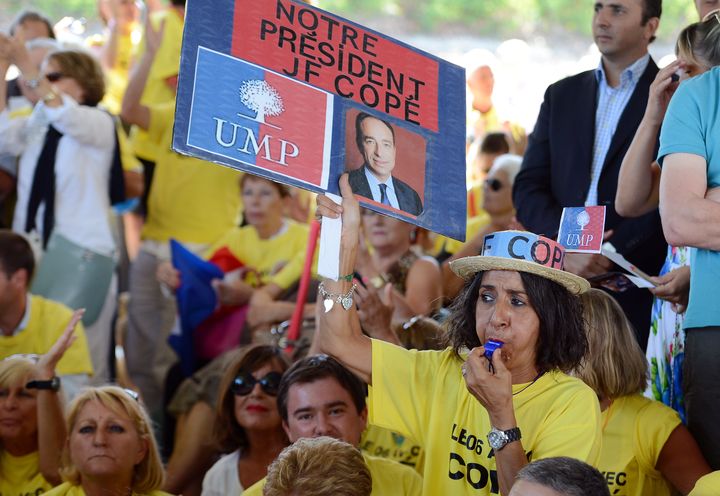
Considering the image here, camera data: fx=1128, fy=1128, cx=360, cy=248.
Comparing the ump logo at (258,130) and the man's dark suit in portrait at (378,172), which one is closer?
the ump logo at (258,130)

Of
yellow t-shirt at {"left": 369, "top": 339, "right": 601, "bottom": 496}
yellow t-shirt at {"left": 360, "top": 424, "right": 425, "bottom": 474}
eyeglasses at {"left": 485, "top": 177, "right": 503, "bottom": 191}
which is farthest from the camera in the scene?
eyeglasses at {"left": 485, "top": 177, "right": 503, "bottom": 191}

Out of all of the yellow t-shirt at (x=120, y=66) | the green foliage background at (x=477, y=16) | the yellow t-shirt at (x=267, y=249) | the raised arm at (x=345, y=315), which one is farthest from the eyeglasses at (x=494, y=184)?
the green foliage background at (x=477, y=16)

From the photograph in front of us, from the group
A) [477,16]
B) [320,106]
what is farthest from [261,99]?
[477,16]

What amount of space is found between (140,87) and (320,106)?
3405 millimetres

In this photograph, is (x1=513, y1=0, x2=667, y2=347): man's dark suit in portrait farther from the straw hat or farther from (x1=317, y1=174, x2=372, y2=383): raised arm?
(x1=317, y1=174, x2=372, y2=383): raised arm

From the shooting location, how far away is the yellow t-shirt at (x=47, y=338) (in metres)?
4.93

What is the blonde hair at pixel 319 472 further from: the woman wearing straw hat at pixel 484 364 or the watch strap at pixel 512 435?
the watch strap at pixel 512 435

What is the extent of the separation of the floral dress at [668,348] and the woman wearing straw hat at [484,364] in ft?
2.83

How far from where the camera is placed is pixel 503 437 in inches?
108

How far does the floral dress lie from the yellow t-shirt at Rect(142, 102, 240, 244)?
2941 millimetres

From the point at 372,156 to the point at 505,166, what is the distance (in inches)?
116

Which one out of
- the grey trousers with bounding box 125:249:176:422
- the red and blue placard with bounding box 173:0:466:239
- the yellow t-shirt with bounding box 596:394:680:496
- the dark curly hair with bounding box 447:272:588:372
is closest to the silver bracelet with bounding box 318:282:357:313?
the red and blue placard with bounding box 173:0:466:239

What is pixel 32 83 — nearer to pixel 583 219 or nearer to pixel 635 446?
pixel 583 219

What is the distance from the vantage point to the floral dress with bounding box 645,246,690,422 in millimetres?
3805
